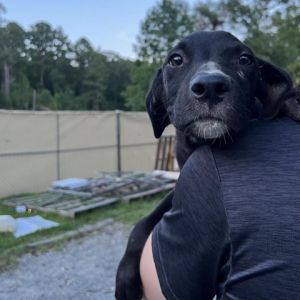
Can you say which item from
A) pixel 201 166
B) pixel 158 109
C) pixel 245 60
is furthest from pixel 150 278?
pixel 158 109

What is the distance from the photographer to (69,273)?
193 inches

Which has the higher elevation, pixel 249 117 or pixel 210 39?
pixel 210 39

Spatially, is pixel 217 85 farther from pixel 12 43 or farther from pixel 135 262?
pixel 12 43

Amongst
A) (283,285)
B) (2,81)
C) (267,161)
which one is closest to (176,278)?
(283,285)

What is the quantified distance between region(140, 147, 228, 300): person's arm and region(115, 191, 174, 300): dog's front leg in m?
0.60

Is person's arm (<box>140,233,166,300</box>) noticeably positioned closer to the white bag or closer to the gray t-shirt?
the gray t-shirt

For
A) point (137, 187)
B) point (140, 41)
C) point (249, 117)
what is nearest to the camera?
point (249, 117)

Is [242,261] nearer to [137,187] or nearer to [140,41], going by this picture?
[137,187]

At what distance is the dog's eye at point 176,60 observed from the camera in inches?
67.2

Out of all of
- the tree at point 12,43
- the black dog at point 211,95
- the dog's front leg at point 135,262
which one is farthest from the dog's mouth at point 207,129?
the tree at point 12,43

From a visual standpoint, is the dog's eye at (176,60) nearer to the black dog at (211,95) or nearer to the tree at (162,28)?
the black dog at (211,95)

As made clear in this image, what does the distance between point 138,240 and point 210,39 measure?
93cm

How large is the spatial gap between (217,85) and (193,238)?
465mm

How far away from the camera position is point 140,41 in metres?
36.8
